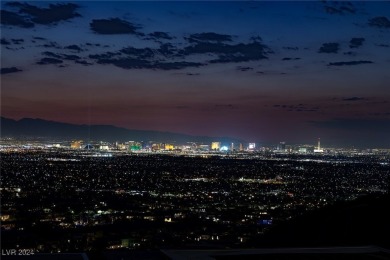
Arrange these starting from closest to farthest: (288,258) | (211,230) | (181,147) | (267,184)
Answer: (288,258), (211,230), (267,184), (181,147)

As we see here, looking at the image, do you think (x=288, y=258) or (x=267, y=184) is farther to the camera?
(x=267, y=184)

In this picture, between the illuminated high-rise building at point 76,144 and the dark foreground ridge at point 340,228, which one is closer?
A: the dark foreground ridge at point 340,228

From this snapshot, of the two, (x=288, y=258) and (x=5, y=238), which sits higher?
(x=288, y=258)

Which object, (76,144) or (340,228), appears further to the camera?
(76,144)

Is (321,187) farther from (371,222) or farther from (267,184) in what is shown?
(371,222)

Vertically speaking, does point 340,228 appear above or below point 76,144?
below

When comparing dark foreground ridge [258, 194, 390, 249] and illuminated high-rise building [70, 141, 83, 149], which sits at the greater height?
illuminated high-rise building [70, 141, 83, 149]

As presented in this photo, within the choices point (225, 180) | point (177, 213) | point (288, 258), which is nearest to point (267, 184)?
point (225, 180)

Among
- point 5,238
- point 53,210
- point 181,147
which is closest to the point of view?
point 5,238

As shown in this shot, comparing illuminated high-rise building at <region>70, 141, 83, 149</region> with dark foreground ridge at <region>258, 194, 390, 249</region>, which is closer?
dark foreground ridge at <region>258, 194, 390, 249</region>

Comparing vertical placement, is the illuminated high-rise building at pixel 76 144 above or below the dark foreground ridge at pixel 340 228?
above
